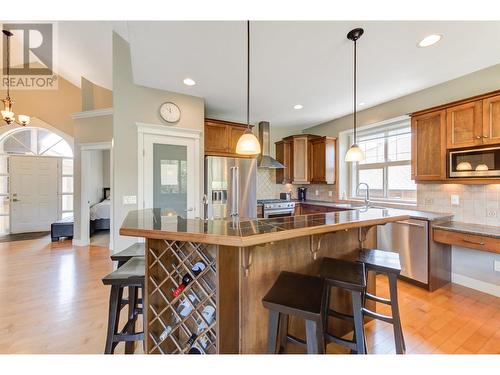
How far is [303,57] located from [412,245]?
8.82ft

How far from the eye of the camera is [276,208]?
15.4 feet

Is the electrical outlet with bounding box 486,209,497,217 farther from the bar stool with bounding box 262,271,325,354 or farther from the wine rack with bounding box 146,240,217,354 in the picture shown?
the wine rack with bounding box 146,240,217,354

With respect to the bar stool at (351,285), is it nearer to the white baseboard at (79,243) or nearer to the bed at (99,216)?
the white baseboard at (79,243)

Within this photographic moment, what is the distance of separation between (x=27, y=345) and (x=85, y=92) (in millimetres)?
5372

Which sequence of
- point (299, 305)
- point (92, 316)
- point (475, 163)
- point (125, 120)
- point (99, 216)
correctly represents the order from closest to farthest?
point (299, 305) < point (92, 316) < point (475, 163) < point (125, 120) < point (99, 216)

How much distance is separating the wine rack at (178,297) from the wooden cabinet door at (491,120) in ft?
10.4

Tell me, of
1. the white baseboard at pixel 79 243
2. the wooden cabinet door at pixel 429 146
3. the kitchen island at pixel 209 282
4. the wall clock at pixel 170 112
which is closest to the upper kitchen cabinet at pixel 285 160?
the wooden cabinet door at pixel 429 146

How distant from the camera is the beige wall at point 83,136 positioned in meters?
4.82

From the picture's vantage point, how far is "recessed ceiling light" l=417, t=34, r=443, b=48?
213 centimetres

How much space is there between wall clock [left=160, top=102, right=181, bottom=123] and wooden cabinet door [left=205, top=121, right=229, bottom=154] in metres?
0.63

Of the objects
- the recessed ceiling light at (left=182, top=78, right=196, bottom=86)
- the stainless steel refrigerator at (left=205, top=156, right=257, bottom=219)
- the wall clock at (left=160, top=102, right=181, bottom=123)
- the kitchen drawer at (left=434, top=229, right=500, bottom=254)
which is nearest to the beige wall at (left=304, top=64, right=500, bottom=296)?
the kitchen drawer at (left=434, top=229, right=500, bottom=254)

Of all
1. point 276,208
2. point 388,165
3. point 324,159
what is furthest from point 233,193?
point 388,165

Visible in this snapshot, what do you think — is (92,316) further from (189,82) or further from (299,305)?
(189,82)
